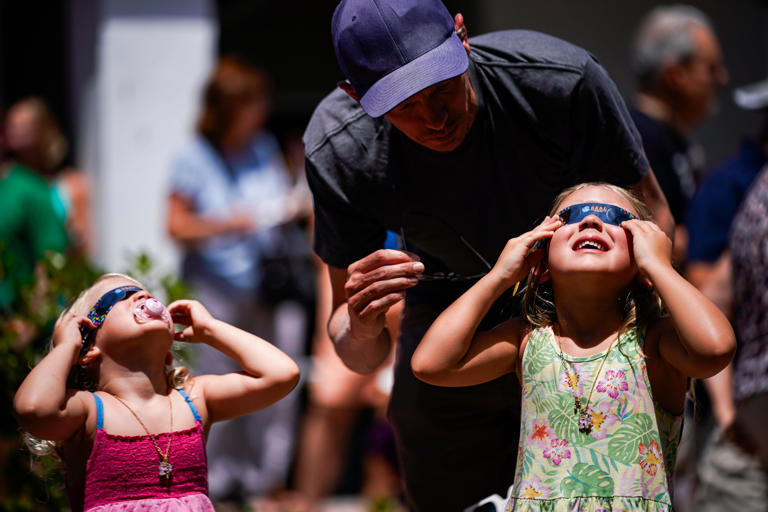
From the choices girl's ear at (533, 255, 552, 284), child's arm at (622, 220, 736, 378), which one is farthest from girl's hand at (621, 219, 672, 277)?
girl's ear at (533, 255, 552, 284)

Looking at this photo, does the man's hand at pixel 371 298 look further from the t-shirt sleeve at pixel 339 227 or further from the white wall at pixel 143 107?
the white wall at pixel 143 107

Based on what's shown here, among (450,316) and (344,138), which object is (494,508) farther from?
(344,138)

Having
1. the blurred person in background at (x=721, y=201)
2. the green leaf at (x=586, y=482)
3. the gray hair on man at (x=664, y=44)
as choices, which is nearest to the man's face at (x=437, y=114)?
the green leaf at (x=586, y=482)

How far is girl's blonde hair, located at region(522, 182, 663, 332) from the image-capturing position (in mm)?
2705

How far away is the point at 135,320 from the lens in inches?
109

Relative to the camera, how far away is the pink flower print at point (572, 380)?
2.60m

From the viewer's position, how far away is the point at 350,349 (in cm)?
316

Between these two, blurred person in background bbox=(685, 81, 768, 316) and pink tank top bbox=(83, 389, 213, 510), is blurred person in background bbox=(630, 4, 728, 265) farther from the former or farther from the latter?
pink tank top bbox=(83, 389, 213, 510)

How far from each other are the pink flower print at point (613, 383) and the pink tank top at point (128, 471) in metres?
0.98

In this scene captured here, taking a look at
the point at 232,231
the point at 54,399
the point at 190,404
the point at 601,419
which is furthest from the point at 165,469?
the point at 232,231

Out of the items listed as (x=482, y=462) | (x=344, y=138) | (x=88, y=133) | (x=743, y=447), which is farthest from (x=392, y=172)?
(x=88, y=133)

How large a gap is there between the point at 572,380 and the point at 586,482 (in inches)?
9.1

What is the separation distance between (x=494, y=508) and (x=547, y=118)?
1.06 metres

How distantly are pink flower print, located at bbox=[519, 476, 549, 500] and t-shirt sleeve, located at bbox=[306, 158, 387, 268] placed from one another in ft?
2.79
